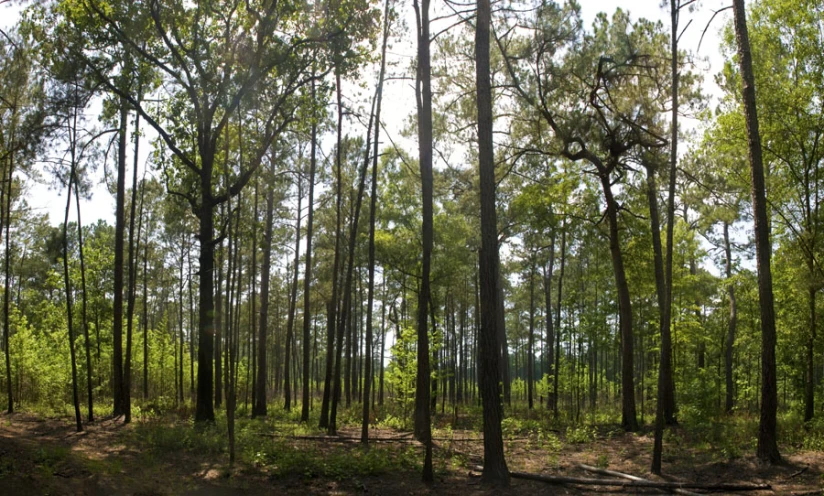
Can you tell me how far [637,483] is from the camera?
885cm

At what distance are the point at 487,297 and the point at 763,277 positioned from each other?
5.36 m

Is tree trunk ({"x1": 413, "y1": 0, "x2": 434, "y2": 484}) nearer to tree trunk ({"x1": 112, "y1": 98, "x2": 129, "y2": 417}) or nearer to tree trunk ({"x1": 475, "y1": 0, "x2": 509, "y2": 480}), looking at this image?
tree trunk ({"x1": 475, "y1": 0, "x2": 509, "y2": 480})

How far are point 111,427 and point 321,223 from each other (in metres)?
11.3

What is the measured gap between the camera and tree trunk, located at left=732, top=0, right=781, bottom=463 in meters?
9.95

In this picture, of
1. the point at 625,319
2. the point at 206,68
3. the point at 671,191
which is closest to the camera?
the point at 671,191

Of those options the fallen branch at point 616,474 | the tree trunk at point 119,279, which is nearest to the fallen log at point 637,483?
the fallen branch at point 616,474

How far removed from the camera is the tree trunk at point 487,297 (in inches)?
339

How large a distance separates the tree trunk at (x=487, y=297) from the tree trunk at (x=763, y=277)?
5032 millimetres

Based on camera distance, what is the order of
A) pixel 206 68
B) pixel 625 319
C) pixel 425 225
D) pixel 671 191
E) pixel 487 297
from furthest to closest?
pixel 625 319
pixel 206 68
pixel 425 225
pixel 671 191
pixel 487 297

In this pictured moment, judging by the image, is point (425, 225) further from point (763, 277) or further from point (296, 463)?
point (763, 277)

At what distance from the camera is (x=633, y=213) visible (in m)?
17.8

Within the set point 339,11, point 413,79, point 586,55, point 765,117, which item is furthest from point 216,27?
point 765,117

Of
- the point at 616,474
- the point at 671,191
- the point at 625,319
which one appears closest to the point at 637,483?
the point at 616,474

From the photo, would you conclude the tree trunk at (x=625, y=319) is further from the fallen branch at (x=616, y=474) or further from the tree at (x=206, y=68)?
the tree at (x=206, y=68)
